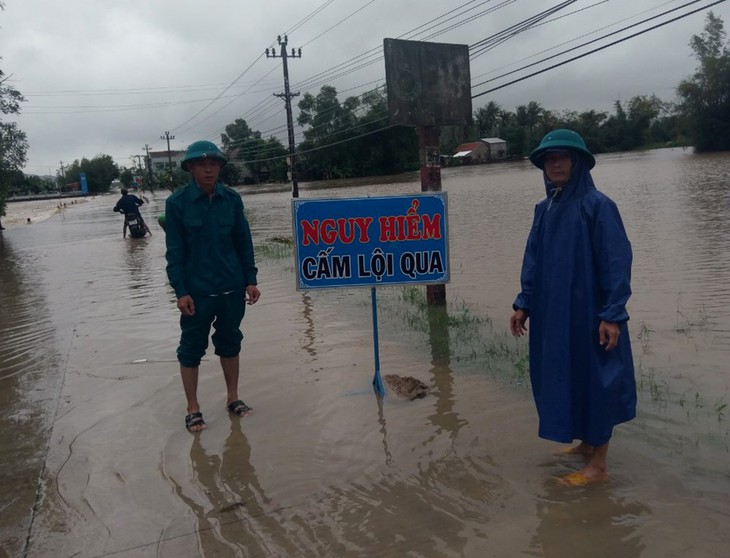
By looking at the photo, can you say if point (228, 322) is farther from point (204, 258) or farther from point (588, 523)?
point (588, 523)

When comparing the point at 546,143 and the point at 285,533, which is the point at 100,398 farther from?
the point at 546,143

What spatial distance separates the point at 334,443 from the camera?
3982mm

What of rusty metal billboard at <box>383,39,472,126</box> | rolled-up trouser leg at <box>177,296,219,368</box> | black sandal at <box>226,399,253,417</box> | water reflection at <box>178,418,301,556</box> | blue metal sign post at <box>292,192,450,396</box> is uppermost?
rusty metal billboard at <box>383,39,472,126</box>

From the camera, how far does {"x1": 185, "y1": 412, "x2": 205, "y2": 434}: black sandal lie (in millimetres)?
4262

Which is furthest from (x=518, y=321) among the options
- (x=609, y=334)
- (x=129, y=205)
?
(x=129, y=205)

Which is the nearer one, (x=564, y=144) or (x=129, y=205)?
(x=564, y=144)

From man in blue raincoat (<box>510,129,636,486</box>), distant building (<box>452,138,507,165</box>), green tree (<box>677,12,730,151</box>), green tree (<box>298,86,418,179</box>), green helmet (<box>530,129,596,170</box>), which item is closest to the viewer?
man in blue raincoat (<box>510,129,636,486</box>)

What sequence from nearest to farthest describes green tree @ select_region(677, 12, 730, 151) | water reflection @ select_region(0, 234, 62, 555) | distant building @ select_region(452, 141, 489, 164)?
1. water reflection @ select_region(0, 234, 62, 555)
2. green tree @ select_region(677, 12, 730, 151)
3. distant building @ select_region(452, 141, 489, 164)

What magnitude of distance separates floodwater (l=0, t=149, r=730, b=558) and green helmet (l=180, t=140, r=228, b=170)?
5.96 ft

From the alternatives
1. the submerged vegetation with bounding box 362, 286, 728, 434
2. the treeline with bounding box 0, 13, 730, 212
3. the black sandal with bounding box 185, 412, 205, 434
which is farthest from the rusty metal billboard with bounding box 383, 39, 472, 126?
the treeline with bounding box 0, 13, 730, 212

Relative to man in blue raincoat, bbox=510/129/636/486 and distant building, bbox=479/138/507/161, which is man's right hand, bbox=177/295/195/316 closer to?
man in blue raincoat, bbox=510/129/636/486

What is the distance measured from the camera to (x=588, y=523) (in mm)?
2932

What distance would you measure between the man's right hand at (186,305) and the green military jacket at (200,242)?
1.4 inches

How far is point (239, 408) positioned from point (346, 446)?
3.23 ft
